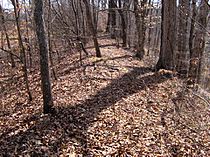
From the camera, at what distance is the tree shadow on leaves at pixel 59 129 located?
6.27m

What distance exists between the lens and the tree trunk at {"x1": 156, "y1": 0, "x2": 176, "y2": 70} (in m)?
12.3

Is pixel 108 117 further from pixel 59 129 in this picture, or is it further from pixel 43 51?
pixel 43 51

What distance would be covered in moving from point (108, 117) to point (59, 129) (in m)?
1.59

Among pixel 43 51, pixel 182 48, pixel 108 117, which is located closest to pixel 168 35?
pixel 182 48

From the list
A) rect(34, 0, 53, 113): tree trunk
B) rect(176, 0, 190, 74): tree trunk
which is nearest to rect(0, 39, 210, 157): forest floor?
rect(34, 0, 53, 113): tree trunk

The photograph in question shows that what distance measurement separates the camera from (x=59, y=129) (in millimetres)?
7035

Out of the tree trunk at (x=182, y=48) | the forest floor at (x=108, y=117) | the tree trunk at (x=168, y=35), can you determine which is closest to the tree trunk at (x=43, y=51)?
the forest floor at (x=108, y=117)

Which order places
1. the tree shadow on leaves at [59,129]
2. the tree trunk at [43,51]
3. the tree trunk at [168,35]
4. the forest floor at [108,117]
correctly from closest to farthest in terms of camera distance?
the tree shadow on leaves at [59,129] → the forest floor at [108,117] → the tree trunk at [43,51] → the tree trunk at [168,35]

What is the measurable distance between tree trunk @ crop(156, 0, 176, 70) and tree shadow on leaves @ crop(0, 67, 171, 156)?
11.3ft

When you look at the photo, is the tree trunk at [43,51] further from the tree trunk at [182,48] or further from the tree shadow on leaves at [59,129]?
the tree trunk at [182,48]

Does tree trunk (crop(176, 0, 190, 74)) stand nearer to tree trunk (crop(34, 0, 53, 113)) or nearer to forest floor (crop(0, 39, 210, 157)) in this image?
forest floor (crop(0, 39, 210, 157))

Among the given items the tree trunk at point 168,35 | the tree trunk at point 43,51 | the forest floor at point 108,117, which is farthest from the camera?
the tree trunk at point 168,35

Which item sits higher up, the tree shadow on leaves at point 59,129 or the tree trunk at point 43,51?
the tree trunk at point 43,51

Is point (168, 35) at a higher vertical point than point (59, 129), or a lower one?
higher
